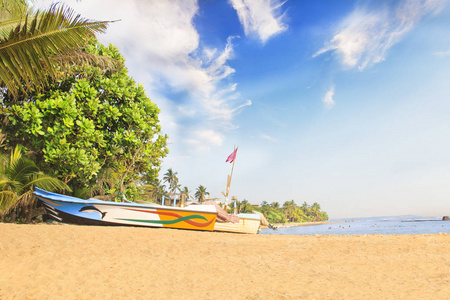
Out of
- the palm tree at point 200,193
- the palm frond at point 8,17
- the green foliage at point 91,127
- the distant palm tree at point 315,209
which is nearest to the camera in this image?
the palm frond at point 8,17

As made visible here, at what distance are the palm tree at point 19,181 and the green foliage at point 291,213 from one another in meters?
94.5

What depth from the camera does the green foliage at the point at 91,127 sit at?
10.2 metres

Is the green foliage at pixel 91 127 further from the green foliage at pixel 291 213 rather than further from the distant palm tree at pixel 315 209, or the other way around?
the distant palm tree at pixel 315 209

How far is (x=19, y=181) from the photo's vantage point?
399 inches

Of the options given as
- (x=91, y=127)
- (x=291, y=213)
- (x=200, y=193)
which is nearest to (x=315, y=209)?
(x=291, y=213)

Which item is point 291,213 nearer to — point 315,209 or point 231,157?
point 315,209

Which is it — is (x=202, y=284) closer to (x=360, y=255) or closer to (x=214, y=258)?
(x=214, y=258)

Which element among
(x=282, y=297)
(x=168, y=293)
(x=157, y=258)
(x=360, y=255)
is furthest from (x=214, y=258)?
(x=360, y=255)

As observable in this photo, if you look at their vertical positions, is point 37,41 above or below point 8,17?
below

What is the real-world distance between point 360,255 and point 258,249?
2491 millimetres

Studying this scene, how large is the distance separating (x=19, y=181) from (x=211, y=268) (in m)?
9.42

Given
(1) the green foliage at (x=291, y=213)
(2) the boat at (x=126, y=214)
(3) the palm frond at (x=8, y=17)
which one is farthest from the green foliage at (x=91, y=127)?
(1) the green foliage at (x=291, y=213)

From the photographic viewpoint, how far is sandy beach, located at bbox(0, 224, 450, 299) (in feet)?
13.1

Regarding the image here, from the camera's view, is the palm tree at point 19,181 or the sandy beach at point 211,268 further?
the palm tree at point 19,181
